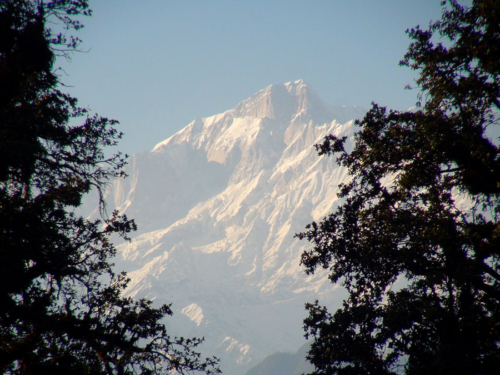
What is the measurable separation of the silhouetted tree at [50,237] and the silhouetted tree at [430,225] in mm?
5860

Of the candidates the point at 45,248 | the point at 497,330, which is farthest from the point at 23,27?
the point at 497,330

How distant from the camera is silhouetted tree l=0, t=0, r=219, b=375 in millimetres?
8820

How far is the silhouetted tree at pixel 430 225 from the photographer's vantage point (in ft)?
30.8

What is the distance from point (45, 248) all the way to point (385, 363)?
11.3 metres

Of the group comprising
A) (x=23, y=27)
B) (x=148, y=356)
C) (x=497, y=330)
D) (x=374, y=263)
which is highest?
(x=23, y=27)

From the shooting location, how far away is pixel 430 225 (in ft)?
32.1

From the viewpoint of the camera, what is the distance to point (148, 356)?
11.0 m

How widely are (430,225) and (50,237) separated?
1077 cm

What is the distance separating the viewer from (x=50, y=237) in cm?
1035

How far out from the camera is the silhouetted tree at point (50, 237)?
347 inches

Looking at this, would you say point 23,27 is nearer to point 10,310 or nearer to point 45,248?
point 45,248

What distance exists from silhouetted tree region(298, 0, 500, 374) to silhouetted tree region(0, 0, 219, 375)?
5.86 meters

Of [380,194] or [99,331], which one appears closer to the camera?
[99,331]

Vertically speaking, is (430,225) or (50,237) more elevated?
(430,225)
